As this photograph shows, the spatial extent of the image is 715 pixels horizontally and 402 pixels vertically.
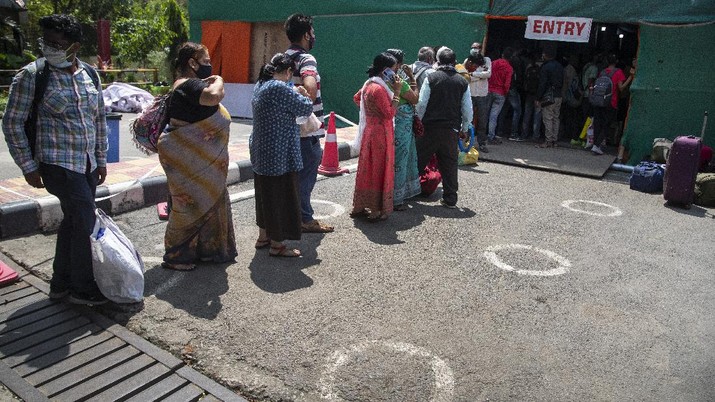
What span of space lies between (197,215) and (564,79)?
8.92 m

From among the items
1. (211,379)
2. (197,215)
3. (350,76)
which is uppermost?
(350,76)

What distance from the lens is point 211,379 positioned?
3.01 m

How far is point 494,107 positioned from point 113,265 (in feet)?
27.9

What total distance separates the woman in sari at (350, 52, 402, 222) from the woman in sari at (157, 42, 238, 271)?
176 cm

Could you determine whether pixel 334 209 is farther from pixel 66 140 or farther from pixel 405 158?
pixel 66 140

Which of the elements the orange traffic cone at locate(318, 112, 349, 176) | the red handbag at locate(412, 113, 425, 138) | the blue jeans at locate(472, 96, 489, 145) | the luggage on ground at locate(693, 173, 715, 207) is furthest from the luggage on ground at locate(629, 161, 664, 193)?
the orange traffic cone at locate(318, 112, 349, 176)

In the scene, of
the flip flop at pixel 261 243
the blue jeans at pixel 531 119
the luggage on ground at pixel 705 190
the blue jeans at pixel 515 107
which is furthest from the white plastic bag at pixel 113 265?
the blue jeans at pixel 515 107

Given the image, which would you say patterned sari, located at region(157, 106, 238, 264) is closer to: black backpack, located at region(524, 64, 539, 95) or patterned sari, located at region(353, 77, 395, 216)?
patterned sari, located at region(353, 77, 395, 216)

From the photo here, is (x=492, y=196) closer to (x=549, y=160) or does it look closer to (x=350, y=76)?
(x=549, y=160)

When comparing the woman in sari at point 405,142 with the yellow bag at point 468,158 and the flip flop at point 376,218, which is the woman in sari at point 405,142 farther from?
the yellow bag at point 468,158

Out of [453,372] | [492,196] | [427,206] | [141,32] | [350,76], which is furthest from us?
[141,32]

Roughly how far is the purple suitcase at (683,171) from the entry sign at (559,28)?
3.13 metres

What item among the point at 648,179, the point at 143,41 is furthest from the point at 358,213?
the point at 143,41

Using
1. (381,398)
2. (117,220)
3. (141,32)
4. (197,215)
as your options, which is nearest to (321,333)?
(381,398)
